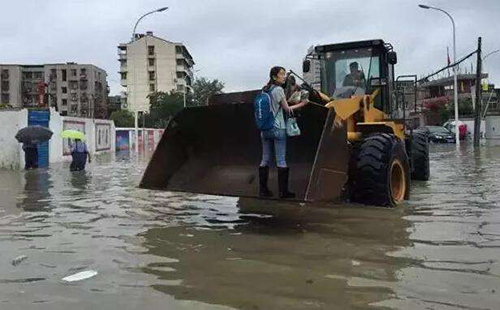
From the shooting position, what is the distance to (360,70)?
10773 millimetres

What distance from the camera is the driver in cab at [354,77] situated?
10.6 m

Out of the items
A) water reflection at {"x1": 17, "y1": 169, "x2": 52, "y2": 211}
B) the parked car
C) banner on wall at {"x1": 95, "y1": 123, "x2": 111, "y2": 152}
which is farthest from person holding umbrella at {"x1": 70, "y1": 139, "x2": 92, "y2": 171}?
the parked car

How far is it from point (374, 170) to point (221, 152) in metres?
2.27

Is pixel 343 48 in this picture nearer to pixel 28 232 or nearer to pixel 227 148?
pixel 227 148

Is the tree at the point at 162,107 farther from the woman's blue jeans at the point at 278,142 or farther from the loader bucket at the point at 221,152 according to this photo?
the woman's blue jeans at the point at 278,142

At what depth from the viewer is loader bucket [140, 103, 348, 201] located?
7.81m

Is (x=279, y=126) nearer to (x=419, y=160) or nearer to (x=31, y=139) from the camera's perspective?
(x=419, y=160)

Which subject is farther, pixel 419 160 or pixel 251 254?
pixel 419 160

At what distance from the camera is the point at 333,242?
6.57m

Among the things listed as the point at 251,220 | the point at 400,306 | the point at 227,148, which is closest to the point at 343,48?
the point at 227,148

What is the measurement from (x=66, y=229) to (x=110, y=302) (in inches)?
137

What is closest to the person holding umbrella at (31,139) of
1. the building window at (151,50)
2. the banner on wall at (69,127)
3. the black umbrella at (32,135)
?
the black umbrella at (32,135)

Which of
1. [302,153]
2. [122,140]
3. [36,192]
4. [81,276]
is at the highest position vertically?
[122,140]

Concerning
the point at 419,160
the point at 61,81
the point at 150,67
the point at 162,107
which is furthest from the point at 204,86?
the point at 419,160
